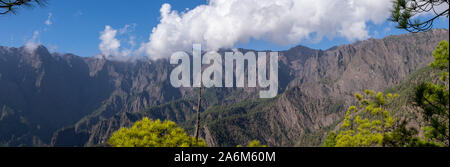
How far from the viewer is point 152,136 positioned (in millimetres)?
16922

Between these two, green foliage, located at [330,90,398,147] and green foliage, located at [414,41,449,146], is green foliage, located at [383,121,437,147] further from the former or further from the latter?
green foliage, located at [414,41,449,146]

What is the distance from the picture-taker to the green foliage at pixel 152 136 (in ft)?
54.2

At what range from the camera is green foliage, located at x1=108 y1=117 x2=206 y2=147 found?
16.5 meters

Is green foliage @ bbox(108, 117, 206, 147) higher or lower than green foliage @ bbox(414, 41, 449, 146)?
lower

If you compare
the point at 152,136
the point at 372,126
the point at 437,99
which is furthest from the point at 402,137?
the point at 152,136

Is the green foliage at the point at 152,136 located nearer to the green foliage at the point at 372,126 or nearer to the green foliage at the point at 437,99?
the green foliage at the point at 372,126

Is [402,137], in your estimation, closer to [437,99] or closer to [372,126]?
[372,126]

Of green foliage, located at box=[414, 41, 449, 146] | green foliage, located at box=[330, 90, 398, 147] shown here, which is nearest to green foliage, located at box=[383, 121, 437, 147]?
green foliage, located at box=[330, 90, 398, 147]

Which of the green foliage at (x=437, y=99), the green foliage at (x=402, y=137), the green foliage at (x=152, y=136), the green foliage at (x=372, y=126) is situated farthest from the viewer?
the green foliage at (x=152, y=136)

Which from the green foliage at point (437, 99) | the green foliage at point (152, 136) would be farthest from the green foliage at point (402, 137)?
the green foliage at point (152, 136)

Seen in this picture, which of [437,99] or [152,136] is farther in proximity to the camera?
[152,136]
